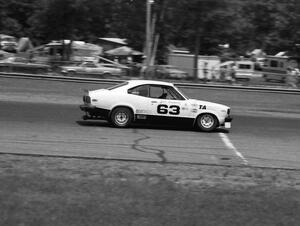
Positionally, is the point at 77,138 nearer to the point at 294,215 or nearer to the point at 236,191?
the point at 236,191

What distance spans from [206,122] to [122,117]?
2.27 m

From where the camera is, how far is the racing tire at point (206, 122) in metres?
15.5

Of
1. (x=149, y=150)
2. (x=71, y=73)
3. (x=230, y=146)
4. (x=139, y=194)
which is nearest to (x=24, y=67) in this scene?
(x=71, y=73)

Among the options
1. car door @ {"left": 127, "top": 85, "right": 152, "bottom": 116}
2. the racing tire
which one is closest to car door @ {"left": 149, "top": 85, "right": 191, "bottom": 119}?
car door @ {"left": 127, "top": 85, "right": 152, "bottom": 116}

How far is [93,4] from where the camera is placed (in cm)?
4428

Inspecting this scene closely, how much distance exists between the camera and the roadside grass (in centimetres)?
573

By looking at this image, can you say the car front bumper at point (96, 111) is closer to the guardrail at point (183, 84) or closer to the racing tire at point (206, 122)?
the racing tire at point (206, 122)

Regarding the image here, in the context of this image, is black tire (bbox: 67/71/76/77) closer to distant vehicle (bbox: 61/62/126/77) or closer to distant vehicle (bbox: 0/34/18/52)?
distant vehicle (bbox: 61/62/126/77)

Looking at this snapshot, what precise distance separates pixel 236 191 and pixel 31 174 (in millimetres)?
2743

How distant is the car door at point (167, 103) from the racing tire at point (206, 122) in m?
0.36

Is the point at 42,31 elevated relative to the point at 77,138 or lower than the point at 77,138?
elevated

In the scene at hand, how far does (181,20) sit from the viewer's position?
3878 centimetres

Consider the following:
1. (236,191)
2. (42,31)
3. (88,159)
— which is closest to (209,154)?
(88,159)

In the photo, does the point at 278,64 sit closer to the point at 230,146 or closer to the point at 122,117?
the point at 122,117
